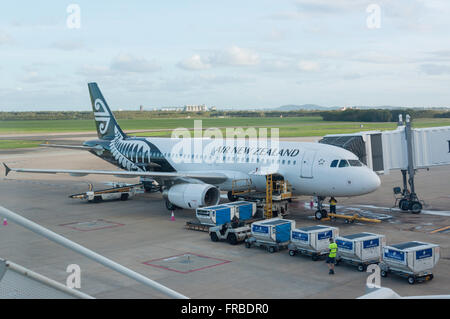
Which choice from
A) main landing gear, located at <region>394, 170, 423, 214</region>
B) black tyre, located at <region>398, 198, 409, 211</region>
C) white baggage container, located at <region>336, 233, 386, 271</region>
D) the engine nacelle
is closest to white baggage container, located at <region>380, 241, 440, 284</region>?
white baggage container, located at <region>336, 233, 386, 271</region>

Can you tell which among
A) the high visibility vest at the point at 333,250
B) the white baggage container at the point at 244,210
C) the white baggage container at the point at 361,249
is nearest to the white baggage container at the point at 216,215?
the white baggage container at the point at 244,210

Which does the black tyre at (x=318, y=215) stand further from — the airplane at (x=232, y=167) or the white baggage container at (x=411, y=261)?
the white baggage container at (x=411, y=261)

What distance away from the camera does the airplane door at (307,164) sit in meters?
27.5

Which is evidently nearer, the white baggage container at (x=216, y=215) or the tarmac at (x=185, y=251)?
the tarmac at (x=185, y=251)

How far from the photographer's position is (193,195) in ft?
91.5

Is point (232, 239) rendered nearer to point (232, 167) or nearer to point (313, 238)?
point (313, 238)

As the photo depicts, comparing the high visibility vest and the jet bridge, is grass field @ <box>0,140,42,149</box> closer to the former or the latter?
the jet bridge

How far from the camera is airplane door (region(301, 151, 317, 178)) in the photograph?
27.5 metres

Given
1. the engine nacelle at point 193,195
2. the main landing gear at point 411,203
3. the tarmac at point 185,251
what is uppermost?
the engine nacelle at point 193,195

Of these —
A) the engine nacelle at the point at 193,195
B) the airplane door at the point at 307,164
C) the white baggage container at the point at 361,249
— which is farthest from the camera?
the engine nacelle at the point at 193,195

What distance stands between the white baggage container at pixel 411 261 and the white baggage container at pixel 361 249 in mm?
817

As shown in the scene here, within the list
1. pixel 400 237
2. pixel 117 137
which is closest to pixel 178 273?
pixel 400 237

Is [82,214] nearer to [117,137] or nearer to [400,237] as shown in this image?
[117,137]

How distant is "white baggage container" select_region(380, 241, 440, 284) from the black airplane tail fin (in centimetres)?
2650
